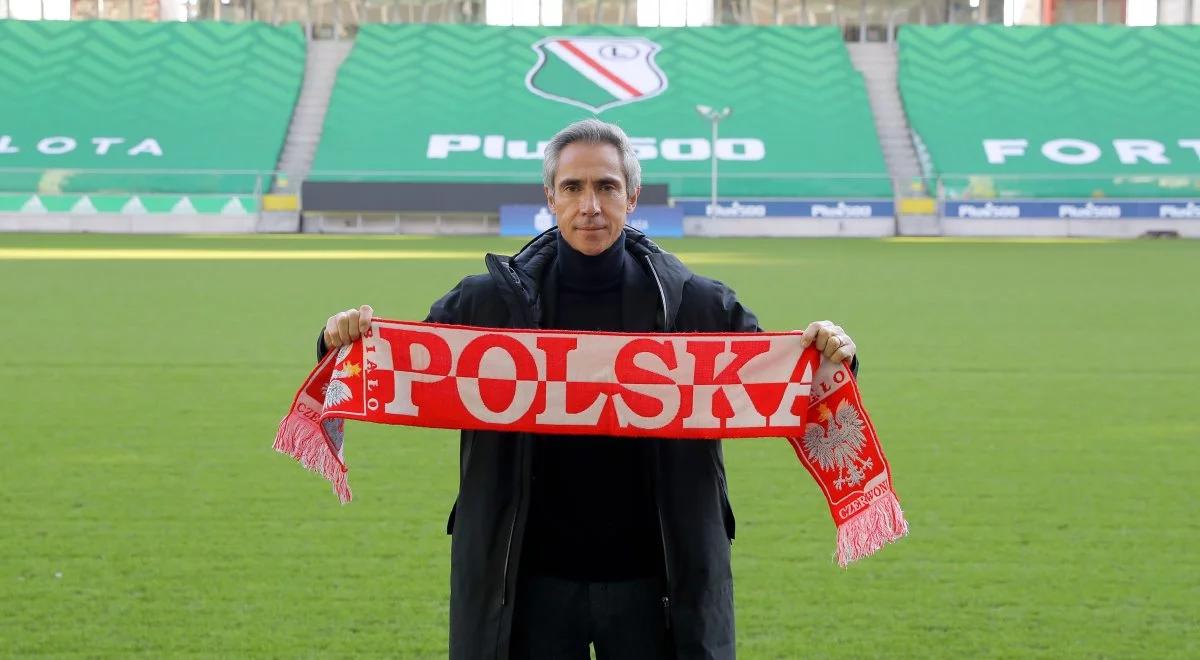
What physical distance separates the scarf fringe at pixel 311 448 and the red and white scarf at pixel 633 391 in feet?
0.10

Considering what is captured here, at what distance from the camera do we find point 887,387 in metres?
11.8

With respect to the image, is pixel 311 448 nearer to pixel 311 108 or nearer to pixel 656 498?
pixel 656 498

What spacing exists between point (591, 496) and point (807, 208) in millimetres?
39769

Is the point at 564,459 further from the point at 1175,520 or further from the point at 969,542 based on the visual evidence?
the point at 1175,520

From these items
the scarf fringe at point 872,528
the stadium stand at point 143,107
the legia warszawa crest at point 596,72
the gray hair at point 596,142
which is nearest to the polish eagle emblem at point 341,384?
the gray hair at point 596,142

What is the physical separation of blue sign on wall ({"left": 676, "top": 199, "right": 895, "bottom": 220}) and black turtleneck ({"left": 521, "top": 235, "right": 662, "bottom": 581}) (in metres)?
38.8

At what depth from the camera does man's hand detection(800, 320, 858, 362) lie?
3.52 meters

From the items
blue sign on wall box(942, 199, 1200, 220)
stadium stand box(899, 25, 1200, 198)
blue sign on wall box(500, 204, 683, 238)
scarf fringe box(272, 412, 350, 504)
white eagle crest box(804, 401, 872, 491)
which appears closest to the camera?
white eagle crest box(804, 401, 872, 491)

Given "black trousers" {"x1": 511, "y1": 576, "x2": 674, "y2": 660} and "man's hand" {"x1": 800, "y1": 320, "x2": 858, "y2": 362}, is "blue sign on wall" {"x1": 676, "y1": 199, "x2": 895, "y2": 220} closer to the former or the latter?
"man's hand" {"x1": 800, "y1": 320, "x2": 858, "y2": 362}

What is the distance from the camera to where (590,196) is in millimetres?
3266

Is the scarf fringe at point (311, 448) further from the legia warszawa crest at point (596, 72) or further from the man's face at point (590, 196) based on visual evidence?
the legia warszawa crest at point (596, 72)

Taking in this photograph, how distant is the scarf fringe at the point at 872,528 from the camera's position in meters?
3.59

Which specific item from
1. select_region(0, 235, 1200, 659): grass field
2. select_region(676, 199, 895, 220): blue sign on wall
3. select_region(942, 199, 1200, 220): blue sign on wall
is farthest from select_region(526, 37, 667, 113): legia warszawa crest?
select_region(0, 235, 1200, 659): grass field

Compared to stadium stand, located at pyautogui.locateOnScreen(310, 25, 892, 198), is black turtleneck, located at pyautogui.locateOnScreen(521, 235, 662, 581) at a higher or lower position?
higher
